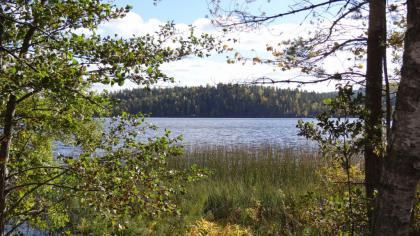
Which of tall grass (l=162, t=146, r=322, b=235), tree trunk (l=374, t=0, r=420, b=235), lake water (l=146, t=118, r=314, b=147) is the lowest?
lake water (l=146, t=118, r=314, b=147)

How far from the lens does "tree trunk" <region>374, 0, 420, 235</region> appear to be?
246 centimetres

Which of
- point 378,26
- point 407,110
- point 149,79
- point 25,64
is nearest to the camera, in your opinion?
point 407,110

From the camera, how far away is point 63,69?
107 inches

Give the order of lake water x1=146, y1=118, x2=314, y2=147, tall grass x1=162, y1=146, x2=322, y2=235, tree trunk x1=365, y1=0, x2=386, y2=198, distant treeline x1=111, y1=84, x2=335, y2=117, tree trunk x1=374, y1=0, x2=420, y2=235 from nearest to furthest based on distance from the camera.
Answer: tree trunk x1=374, y1=0, x2=420, y2=235, tree trunk x1=365, y1=0, x2=386, y2=198, tall grass x1=162, y1=146, x2=322, y2=235, lake water x1=146, y1=118, x2=314, y2=147, distant treeline x1=111, y1=84, x2=335, y2=117

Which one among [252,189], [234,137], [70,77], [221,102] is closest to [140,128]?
[70,77]

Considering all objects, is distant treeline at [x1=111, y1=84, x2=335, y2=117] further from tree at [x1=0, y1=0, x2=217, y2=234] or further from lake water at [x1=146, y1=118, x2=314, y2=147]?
tree at [x1=0, y1=0, x2=217, y2=234]

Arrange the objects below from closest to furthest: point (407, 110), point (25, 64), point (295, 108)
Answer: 1. point (407, 110)
2. point (25, 64)
3. point (295, 108)

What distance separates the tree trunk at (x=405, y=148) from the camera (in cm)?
246

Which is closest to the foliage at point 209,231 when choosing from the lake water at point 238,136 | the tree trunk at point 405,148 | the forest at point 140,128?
the forest at point 140,128

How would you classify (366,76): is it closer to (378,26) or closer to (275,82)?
(378,26)

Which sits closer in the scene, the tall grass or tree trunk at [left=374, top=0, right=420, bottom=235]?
tree trunk at [left=374, top=0, right=420, bottom=235]

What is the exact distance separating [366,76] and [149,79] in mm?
3175

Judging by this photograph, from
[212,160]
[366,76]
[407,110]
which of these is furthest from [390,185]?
[212,160]

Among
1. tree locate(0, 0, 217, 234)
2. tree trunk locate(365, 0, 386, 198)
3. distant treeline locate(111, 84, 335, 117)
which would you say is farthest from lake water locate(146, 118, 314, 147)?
distant treeline locate(111, 84, 335, 117)
